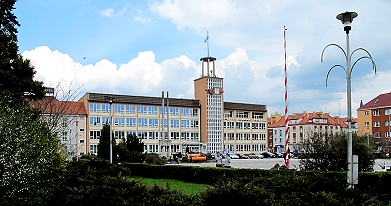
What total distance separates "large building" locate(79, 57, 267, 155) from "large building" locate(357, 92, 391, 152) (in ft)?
78.1

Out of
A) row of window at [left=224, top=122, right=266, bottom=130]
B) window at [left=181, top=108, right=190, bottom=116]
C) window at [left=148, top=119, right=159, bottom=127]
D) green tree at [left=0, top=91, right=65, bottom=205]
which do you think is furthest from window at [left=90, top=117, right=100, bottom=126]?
green tree at [left=0, top=91, right=65, bottom=205]

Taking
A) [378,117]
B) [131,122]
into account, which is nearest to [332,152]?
[131,122]

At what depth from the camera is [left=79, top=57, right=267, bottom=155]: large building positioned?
70938mm

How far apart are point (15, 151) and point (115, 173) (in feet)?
10.4

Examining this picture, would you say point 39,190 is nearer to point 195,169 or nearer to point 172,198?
point 172,198

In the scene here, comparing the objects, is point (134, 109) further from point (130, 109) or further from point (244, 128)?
point (244, 128)

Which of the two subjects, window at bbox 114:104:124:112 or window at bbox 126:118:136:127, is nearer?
window at bbox 114:104:124:112

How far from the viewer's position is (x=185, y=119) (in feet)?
258

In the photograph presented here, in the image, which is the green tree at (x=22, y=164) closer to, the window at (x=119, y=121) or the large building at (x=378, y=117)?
the window at (x=119, y=121)

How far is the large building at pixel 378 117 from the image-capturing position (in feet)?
278

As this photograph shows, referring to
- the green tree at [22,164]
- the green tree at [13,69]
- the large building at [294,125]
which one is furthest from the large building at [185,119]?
the green tree at [22,164]

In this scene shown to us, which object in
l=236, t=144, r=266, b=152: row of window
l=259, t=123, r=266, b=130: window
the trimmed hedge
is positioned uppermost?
l=259, t=123, r=266, b=130: window

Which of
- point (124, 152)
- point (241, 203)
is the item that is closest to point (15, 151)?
point (241, 203)

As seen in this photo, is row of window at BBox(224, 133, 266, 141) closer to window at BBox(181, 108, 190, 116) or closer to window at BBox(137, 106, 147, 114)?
window at BBox(181, 108, 190, 116)
